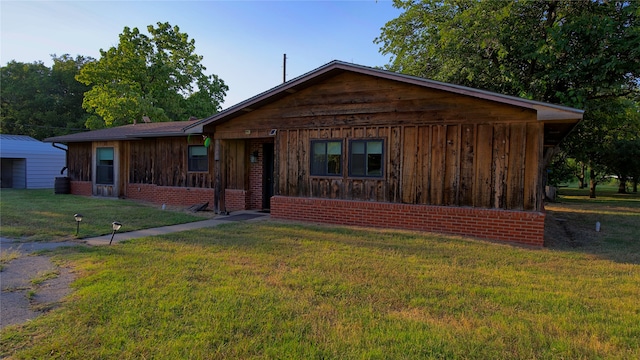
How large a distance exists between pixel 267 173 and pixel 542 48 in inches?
388

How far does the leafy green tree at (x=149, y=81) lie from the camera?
2712 centimetres

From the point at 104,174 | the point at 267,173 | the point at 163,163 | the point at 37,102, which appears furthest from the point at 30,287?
the point at 37,102

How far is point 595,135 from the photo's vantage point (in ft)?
62.3

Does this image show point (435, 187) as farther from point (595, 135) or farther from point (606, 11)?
point (595, 135)

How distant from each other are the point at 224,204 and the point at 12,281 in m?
7.07

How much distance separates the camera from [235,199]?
12.6 m

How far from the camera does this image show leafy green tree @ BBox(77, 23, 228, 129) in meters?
27.1

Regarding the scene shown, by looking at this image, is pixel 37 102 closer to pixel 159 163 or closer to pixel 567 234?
pixel 159 163

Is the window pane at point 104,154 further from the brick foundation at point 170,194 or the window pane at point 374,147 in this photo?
the window pane at point 374,147

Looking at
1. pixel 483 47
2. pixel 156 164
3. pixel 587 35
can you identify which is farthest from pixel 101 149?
pixel 587 35

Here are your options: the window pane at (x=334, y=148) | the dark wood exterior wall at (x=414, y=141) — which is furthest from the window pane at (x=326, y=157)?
the dark wood exterior wall at (x=414, y=141)

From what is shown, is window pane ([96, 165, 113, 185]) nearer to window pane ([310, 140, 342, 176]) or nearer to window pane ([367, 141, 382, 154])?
window pane ([310, 140, 342, 176])

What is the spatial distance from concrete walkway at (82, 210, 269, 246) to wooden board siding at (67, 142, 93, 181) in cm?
1000

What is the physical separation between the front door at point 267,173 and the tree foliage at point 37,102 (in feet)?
97.7
